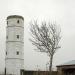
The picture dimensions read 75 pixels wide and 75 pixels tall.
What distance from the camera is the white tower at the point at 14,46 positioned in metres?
48.8

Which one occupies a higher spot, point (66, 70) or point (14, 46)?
point (14, 46)

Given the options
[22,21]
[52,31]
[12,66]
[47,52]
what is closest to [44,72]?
[47,52]

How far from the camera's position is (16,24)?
4953cm

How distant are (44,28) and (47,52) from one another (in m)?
3.43

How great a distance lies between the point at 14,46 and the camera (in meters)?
48.9

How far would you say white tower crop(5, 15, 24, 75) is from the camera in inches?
1922

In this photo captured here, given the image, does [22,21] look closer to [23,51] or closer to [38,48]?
[23,51]

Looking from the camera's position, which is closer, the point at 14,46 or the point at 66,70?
the point at 66,70

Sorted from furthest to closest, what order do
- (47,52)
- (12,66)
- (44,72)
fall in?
(12,66)
(47,52)
(44,72)

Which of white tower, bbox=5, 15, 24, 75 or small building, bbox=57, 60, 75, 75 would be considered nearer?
small building, bbox=57, 60, 75, 75

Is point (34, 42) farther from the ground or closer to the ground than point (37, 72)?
farther from the ground

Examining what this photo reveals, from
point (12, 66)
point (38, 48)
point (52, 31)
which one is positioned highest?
point (52, 31)

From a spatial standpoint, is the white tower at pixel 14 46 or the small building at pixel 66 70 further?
the white tower at pixel 14 46

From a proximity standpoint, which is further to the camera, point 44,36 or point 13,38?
point 13,38
